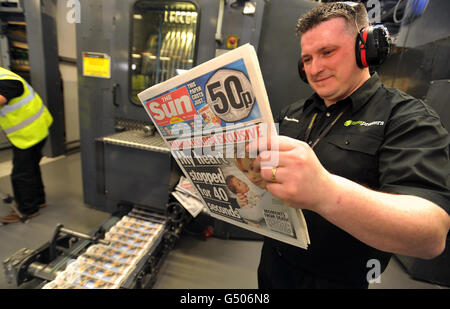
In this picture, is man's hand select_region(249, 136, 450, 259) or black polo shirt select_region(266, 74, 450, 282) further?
black polo shirt select_region(266, 74, 450, 282)

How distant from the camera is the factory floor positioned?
2070mm

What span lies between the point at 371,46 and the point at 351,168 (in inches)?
18.5

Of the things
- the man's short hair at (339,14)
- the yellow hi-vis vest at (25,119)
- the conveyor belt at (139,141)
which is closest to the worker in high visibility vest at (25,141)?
the yellow hi-vis vest at (25,119)

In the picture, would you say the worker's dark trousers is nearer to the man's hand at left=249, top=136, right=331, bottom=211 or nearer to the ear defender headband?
the man's hand at left=249, top=136, right=331, bottom=211

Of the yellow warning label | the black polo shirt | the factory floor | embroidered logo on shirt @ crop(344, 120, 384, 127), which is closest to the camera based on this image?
the black polo shirt

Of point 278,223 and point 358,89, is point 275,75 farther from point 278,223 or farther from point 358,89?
point 278,223

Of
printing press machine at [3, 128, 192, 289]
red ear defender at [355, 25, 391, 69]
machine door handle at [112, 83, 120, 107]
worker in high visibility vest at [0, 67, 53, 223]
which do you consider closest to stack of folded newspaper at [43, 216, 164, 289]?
printing press machine at [3, 128, 192, 289]

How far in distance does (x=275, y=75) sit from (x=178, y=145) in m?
2.01

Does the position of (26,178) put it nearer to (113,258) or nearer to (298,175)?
(113,258)

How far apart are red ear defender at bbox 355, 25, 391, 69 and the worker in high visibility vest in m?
2.63

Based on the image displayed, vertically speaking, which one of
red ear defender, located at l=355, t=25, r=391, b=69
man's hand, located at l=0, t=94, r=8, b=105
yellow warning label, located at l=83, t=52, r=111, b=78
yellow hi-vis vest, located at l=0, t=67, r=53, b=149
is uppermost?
red ear defender, located at l=355, t=25, r=391, b=69

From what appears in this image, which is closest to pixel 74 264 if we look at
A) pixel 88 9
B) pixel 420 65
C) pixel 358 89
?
pixel 358 89

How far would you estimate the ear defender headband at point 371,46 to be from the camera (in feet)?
2.62

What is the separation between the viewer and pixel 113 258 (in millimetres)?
1815
